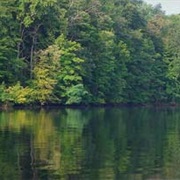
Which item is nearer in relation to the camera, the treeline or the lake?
the lake

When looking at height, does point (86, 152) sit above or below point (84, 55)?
below

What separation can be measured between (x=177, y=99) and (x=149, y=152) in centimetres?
6677

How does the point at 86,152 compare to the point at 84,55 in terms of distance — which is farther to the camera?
the point at 84,55

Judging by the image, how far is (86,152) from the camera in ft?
87.5

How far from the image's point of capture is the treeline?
206ft

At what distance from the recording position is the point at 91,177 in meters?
20.5

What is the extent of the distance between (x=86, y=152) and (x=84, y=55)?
145 ft

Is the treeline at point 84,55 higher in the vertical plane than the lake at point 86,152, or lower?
higher

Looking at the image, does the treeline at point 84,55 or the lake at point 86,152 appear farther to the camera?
the treeline at point 84,55

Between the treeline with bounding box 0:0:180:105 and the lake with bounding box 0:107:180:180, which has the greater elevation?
the treeline with bounding box 0:0:180:105

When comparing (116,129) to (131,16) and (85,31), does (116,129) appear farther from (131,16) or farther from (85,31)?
(131,16)

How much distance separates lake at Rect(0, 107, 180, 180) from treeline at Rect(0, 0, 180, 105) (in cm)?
2234

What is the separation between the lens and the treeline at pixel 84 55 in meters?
62.9

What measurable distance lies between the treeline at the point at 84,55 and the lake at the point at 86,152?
2234 centimetres
